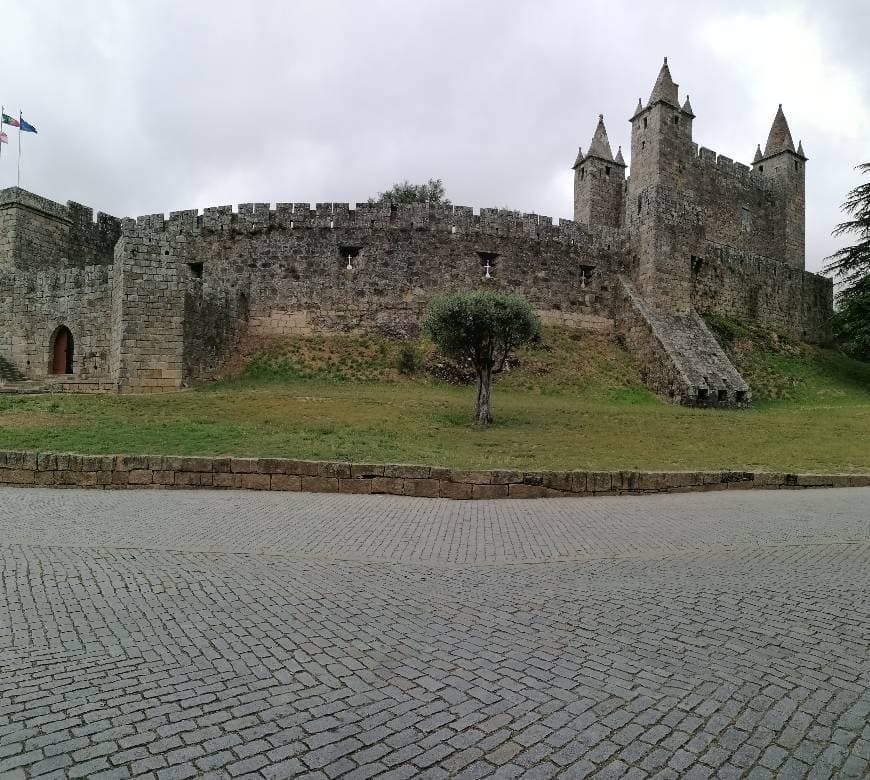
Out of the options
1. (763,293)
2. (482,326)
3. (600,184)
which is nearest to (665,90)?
(600,184)

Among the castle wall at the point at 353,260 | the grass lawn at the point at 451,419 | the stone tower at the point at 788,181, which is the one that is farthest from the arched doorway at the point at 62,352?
the stone tower at the point at 788,181

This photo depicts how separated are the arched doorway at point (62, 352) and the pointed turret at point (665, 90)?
25.3 meters

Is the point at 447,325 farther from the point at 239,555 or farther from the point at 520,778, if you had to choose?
the point at 520,778

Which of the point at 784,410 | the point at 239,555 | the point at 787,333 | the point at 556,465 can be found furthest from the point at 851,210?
the point at 239,555

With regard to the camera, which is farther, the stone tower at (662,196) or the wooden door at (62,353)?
the stone tower at (662,196)

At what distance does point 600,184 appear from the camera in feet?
116

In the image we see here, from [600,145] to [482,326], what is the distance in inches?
1006

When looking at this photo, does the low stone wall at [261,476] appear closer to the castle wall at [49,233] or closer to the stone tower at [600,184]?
the castle wall at [49,233]

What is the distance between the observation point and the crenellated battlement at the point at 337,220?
79.2 ft

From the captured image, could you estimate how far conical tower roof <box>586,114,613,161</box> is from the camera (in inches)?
1412

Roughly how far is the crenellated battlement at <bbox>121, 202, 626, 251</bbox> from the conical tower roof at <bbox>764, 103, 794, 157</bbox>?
2355 centimetres

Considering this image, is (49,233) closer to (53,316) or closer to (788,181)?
(53,316)

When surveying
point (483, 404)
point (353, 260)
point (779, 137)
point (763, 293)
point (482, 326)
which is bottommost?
point (483, 404)

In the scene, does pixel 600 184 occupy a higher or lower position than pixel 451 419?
higher
